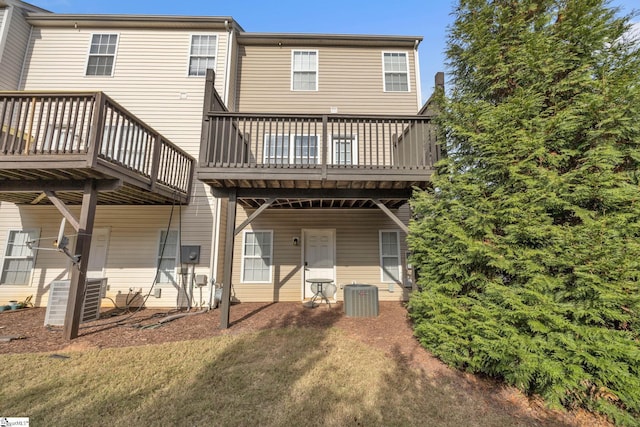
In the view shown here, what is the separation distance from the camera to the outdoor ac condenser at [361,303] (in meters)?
5.85

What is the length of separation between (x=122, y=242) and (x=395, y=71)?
9.75 meters

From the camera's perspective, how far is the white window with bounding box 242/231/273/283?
7.57 m

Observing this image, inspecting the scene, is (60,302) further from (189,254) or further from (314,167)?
(314,167)

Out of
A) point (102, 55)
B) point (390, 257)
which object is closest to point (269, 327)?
point (390, 257)

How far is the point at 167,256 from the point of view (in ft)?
23.3

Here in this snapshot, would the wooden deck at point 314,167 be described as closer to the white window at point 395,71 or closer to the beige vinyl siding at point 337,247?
the beige vinyl siding at point 337,247

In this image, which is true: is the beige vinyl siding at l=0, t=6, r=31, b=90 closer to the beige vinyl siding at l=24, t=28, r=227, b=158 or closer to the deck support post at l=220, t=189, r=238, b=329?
the beige vinyl siding at l=24, t=28, r=227, b=158

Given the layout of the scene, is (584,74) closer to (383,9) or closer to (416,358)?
(416,358)

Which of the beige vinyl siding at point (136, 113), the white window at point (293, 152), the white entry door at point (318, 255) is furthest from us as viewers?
the white entry door at point (318, 255)

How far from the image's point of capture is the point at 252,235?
25.5 ft

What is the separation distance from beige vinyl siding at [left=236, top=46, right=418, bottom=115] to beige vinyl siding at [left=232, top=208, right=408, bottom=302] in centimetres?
341

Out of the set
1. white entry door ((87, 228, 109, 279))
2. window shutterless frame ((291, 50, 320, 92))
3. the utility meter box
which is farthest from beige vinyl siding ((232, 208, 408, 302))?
window shutterless frame ((291, 50, 320, 92))

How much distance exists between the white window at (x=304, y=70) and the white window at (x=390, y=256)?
536 centimetres

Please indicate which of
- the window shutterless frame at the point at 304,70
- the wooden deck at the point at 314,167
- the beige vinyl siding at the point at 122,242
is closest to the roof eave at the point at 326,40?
the window shutterless frame at the point at 304,70
